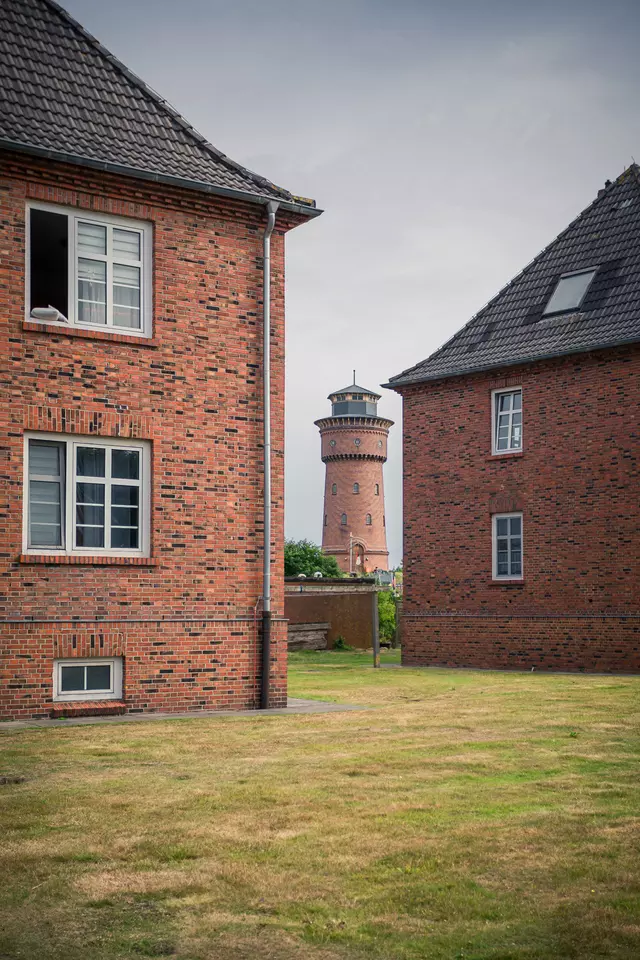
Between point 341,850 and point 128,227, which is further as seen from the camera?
point 128,227

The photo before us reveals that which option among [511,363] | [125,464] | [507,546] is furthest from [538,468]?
[125,464]

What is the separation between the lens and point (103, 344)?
556 inches

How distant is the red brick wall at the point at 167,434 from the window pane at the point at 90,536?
13.0 inches

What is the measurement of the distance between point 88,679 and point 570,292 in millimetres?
16108

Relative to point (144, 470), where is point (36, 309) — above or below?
above

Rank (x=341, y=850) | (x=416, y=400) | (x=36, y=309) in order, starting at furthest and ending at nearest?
(x=416, y=400)
(x=36, y=309)
(x=341, y=850)

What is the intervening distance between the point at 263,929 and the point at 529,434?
20.6 m

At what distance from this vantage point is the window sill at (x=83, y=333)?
44.6 ft

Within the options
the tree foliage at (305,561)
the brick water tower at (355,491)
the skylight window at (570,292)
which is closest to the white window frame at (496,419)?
the skylight window at (570,292)

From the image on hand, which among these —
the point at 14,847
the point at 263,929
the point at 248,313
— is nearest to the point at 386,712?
the point at 248,313

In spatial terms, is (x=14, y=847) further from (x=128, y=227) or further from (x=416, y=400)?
(x=416, y=400)

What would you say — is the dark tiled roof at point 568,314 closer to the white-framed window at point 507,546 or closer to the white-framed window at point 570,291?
the white-framed window at point 570,291

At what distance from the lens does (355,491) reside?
82625mm

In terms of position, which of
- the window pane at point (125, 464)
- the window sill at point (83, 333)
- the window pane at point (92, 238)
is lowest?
the window pane at point (125, 464)
